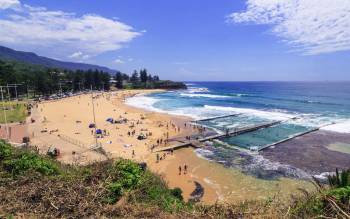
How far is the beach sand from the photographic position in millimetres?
20844

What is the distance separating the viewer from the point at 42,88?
84688mm

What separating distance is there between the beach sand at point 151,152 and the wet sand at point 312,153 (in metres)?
4.96

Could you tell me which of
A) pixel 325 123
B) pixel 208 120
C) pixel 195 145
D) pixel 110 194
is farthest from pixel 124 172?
pixel 325 123

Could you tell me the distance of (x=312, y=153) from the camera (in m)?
30.1

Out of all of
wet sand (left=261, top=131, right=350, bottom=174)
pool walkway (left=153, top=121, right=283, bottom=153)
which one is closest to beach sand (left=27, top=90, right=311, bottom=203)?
pool walkway (left=153, top=121, right=283, bottom=153)

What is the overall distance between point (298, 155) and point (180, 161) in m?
12.7

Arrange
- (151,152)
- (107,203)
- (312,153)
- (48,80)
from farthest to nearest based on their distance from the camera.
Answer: (48,80)
(151,152)
(312,153)
(107,203)

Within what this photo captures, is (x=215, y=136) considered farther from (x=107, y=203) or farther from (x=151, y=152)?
(x=107, y=203)

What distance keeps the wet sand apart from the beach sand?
4963mm

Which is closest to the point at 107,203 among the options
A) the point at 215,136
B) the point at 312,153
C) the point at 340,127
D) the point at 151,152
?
the point at 151,152

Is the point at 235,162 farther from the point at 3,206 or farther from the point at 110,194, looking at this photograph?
the point at 3,206

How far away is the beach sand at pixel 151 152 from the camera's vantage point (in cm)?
2084

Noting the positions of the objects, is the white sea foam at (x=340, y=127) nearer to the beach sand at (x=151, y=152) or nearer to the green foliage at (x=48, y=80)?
the beach sand at (x=151, y=152)

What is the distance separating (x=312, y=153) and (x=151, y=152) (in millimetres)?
17692
